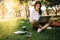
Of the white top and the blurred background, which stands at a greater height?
the blurred background

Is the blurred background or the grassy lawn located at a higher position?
the blurred background

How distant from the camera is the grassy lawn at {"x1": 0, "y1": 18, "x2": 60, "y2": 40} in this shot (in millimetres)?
1355

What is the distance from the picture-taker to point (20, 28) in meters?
1.38

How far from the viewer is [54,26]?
1392mm

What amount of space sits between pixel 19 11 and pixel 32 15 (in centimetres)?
13

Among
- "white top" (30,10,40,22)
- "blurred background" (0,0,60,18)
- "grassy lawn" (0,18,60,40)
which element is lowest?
"grassy lawn" (0,18,60,40)

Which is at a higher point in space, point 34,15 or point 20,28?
point 34,15

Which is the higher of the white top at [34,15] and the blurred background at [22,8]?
the blurred background at [22,8]

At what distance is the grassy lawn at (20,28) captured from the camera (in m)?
1.36

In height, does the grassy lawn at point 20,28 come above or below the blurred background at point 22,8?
below

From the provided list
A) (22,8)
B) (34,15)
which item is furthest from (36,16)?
(22,8)

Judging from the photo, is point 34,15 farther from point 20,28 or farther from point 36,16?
point 20,28

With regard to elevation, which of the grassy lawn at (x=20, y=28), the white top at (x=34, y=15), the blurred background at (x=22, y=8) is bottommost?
the grassy lawn at (x=20, y=28)

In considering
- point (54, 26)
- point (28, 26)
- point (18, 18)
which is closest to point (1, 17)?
point (18, 18)
